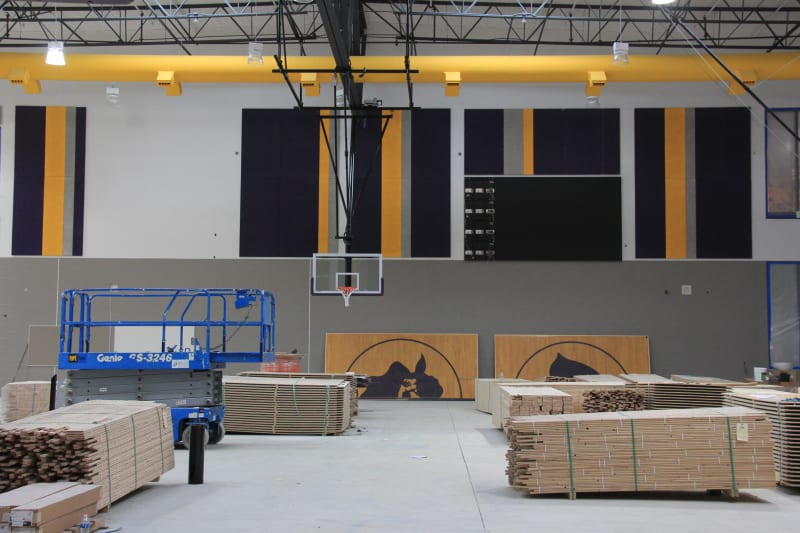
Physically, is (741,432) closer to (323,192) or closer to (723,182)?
(723,182)

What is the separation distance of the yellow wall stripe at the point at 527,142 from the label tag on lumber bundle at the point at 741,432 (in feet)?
44.8

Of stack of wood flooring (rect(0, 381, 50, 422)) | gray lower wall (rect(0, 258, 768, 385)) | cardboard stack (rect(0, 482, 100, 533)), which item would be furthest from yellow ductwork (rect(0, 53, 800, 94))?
cardboard stack (rect(0, 482, 100, 533))

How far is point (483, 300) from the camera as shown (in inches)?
854

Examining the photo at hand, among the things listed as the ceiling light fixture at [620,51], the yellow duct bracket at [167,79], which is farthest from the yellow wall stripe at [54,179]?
the ceiling light fixture at [620,51]

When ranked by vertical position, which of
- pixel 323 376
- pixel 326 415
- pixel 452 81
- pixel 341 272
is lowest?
pixel 326 415

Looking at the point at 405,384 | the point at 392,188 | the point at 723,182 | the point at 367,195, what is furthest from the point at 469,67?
the point at 405,384

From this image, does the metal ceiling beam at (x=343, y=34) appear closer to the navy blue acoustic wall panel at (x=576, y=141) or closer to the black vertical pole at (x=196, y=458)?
the navy blue acoustic wall panel at (x=576, y=141)

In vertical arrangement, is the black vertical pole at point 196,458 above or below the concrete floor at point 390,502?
above

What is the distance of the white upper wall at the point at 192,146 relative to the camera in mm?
21938

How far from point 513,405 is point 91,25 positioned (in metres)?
17.0

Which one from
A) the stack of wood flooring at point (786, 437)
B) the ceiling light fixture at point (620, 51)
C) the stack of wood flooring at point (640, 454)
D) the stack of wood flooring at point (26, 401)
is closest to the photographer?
the stack of wood flooring at point (640, 454)

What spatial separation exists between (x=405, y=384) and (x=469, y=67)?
338 inches

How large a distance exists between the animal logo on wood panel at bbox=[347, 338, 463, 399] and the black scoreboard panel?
2.98 m

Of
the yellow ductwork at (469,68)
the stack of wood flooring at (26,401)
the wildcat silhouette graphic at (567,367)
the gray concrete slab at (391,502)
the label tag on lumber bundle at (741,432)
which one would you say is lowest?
the gray concrete slab at (391,502)
